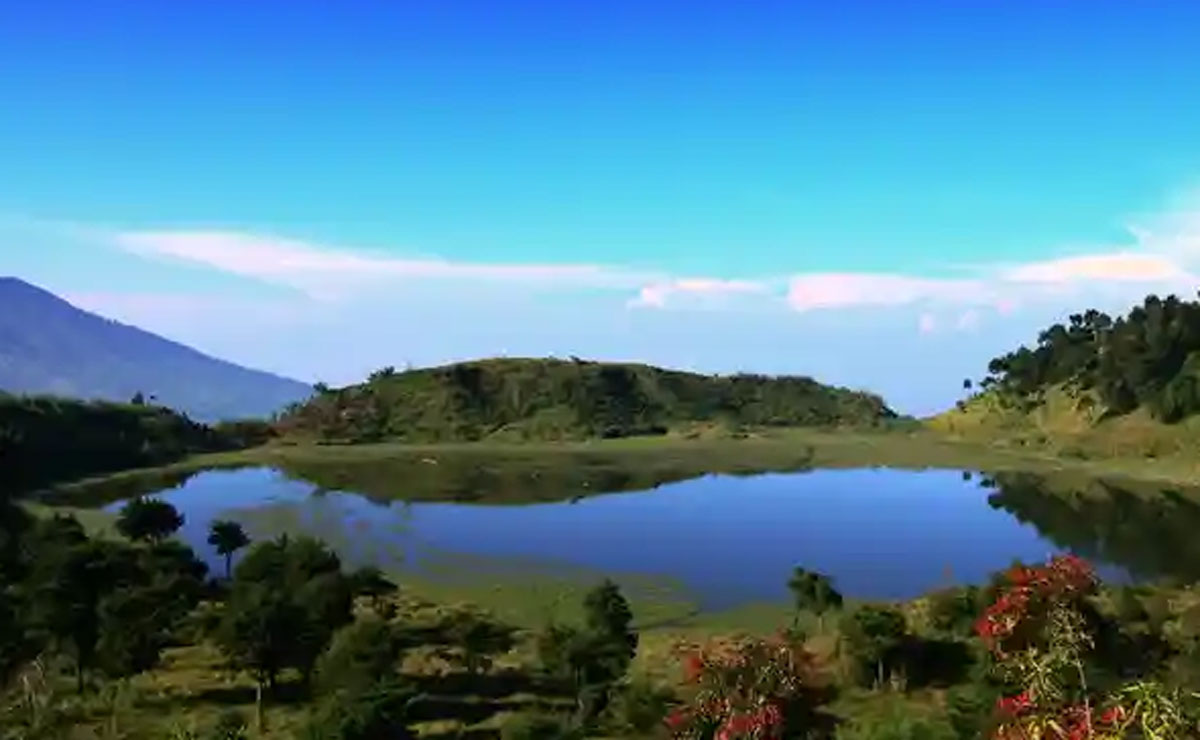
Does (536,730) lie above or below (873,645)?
below

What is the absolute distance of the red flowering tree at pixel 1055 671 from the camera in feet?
33.3

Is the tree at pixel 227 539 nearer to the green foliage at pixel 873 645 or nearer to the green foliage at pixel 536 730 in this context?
the green foliage at pixel 536 730

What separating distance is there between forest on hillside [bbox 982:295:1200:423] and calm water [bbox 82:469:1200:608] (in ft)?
104

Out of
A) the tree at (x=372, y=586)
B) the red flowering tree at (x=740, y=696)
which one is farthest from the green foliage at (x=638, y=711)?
the tree at (x=372, y=586)

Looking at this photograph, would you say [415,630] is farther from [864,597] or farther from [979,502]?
[979,502]

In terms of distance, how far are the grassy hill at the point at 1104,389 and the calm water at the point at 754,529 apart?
83.3 feet

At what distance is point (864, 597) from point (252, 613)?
33.2m

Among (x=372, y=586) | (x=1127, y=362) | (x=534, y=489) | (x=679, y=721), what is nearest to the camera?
(x=679, y=721)

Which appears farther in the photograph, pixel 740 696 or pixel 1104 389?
pixel 1104 389

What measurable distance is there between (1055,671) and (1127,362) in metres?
148

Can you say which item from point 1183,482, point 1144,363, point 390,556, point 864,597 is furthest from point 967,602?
point 1144,363

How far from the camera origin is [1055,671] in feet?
41.8

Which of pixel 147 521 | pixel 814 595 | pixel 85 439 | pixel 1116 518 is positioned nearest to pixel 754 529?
pixel 1116 518

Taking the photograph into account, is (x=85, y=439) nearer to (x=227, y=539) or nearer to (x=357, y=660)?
(x=227, y=539)
